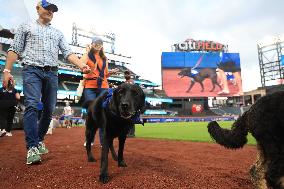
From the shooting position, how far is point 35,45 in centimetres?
482

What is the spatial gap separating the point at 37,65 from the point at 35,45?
14.8 inches

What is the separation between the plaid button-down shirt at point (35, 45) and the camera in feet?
15.5

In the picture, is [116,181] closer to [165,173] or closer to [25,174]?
[165,173]

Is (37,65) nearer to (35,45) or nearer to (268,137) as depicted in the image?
(35,45)

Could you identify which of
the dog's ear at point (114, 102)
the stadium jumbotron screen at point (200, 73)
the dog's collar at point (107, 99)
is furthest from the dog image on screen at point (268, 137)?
the stadium jumbotron screen at point (200, 73)

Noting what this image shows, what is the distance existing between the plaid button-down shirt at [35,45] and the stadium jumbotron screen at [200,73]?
171 feet

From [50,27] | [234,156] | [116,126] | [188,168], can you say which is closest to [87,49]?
[50,27]

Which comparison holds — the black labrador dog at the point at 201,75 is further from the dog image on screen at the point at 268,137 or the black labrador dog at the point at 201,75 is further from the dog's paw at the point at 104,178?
the dog image on screen at the point at 268,137

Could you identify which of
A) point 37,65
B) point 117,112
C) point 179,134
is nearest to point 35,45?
point 37,65


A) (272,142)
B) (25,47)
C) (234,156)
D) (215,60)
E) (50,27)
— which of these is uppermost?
(215,60)

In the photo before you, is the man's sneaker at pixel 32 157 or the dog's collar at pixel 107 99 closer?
the dog's collar at pixel 107 99

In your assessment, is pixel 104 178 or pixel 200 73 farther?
pixel 200 73

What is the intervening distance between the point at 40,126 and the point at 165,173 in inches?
100

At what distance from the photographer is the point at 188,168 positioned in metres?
4.44
